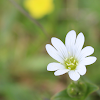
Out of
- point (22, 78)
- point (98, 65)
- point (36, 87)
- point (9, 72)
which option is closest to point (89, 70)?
point (98, 65)

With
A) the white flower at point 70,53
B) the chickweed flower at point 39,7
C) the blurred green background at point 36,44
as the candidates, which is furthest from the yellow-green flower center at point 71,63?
the chickweed flower at point 39,7

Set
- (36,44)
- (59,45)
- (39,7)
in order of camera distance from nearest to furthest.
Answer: (59,45) < (36,44) < (39,7)

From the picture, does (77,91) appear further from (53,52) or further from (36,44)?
(36,44)

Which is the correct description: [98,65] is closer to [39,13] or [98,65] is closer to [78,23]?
[78,23]

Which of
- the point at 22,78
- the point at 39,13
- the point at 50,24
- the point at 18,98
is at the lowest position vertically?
the point at 18,98

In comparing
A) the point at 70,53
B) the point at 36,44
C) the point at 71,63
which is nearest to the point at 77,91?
the point at 71,63

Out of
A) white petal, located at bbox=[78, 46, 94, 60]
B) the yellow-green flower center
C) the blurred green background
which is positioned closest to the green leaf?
the yellow-green flower center
